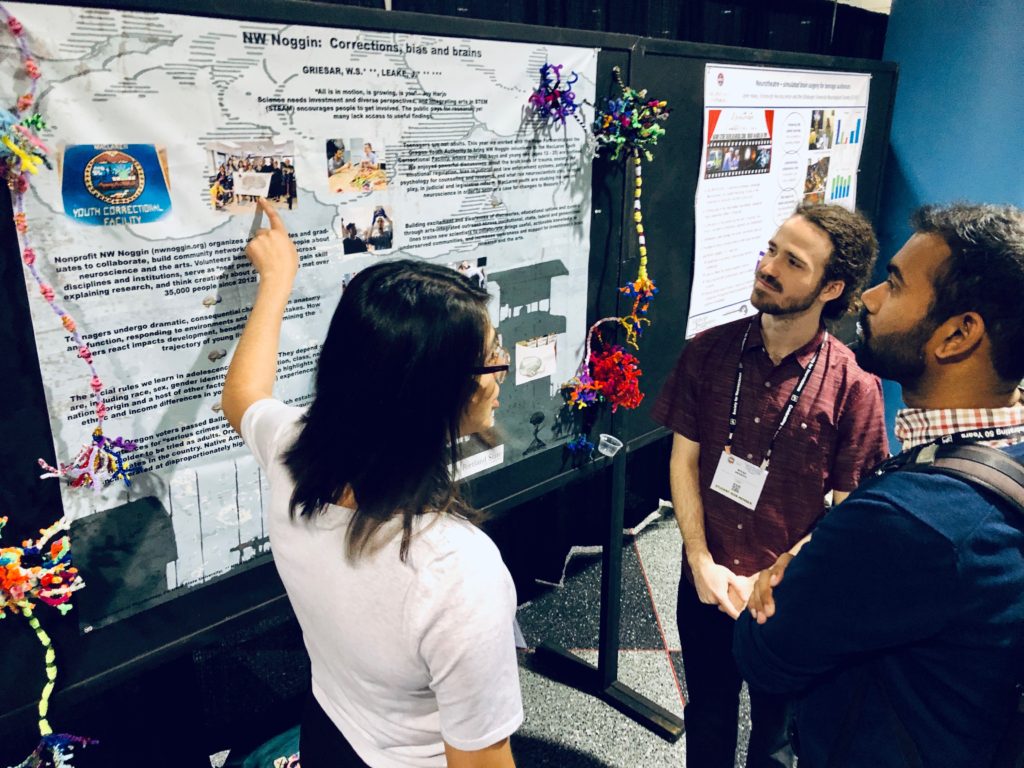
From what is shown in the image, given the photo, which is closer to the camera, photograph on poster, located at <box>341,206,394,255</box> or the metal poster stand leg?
photograph on poster, located at <box>341,206,394,255</box>

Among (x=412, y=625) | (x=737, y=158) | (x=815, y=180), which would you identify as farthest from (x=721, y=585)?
(x=815, y=180)

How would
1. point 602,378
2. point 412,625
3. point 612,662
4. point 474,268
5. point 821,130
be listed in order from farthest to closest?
1. point 821,130
2. point 612,662
3. point 602,378
4. point 474,268
5. point 412,625

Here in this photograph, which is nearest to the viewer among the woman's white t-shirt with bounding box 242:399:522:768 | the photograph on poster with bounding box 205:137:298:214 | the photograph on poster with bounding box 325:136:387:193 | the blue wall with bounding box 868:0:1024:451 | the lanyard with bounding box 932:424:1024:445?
the woman's white t-shirt with bounding box 242:399:522:768

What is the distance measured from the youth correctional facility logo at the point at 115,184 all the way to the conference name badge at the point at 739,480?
47.2 inches

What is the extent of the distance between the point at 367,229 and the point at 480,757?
2.79ft

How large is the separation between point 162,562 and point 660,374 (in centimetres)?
133

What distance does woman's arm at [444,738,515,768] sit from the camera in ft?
2.73

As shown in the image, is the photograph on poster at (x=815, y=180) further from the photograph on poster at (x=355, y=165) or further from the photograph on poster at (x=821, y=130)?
the photograph on poster at (x=355, y=165)

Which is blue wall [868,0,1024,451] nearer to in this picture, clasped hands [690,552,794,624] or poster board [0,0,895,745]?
poster board [0,0,895,745]

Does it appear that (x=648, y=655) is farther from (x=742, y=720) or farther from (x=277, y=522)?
(x=277, y=522)

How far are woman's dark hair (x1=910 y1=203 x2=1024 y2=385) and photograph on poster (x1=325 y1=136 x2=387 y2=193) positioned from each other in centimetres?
88

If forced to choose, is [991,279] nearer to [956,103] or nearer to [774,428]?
[774,428]

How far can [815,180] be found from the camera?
2.38 meters

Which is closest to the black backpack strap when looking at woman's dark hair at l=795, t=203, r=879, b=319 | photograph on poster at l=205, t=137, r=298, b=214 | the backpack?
the backpack
